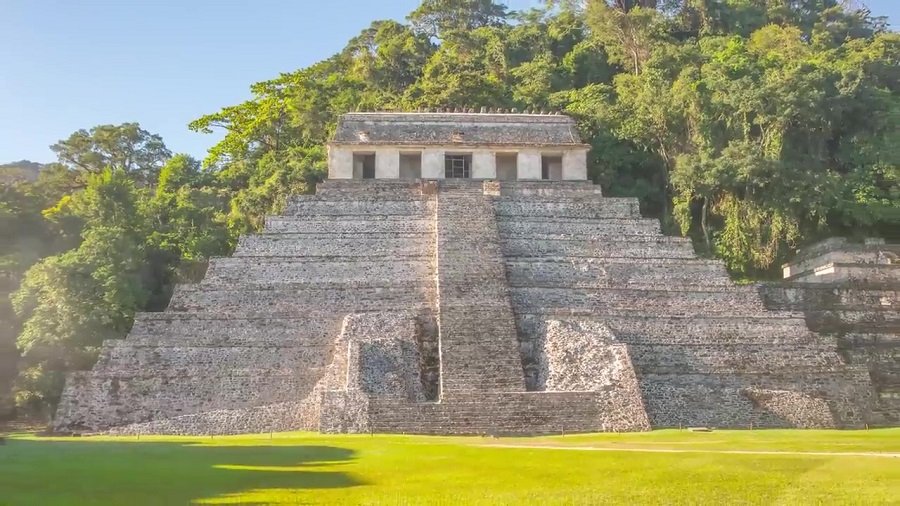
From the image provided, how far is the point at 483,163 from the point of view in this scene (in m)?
27.6

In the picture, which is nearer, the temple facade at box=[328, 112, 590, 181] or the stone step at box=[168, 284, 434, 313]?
the stone step at box=[168, 284, 434, 313]

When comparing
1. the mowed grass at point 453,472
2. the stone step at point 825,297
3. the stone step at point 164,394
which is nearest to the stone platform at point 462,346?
the stone step at point 164,394

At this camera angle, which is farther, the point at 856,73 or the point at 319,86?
the point at 319,86

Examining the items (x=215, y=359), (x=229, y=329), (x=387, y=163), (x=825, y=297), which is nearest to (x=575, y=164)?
(x=387, y=163)

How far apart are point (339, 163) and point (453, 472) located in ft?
62.5

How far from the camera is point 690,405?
16312 millimetres

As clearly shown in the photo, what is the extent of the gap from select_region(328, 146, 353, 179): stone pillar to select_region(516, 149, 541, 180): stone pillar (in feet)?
17.4

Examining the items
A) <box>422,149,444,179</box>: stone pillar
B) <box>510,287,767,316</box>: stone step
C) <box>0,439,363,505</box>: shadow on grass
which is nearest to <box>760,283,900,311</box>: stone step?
<box>510,287,767,316</box>: stone step

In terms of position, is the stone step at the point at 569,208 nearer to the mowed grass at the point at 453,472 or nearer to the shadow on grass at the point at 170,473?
the mowed grass at the point at 453,472

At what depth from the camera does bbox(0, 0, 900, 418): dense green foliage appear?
77.8 feet

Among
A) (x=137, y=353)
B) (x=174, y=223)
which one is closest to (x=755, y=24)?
(x=174, y=223)

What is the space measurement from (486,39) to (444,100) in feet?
36.7

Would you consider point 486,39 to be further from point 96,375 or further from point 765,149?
point 96,375

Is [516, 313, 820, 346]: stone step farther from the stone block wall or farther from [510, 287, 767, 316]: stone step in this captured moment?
the stone block wall
